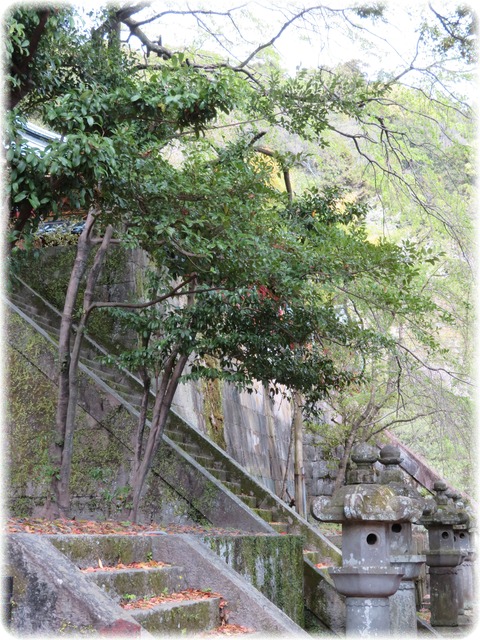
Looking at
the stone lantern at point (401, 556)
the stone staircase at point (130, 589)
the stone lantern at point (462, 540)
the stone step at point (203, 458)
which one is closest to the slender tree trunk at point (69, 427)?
the stone staircase at point (130, 589)

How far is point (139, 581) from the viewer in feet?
19.1

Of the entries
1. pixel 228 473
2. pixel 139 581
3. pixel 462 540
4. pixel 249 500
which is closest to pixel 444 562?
pixel 462 540

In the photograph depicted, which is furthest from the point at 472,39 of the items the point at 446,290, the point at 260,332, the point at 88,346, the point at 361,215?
the point at 88,346

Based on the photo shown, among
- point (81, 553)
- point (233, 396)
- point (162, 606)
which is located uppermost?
point (233, 396)

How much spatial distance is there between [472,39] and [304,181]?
Result: 909cm

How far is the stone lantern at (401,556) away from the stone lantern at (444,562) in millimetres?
3100

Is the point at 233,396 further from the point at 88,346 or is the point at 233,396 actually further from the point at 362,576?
the point at 362,576

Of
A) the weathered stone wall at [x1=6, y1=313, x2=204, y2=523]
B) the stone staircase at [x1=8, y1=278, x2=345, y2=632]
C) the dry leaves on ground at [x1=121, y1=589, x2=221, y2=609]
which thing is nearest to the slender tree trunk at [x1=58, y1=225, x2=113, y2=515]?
the weathered stone wall at [x1=6, y1=313, x2=204, y2=523]

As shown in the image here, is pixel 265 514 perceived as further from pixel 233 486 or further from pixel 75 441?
pixel 75 441

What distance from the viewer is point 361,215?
11.9 meters

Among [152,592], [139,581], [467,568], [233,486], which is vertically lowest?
[467,568]

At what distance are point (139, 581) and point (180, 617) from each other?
0.43 m

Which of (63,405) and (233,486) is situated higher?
(63,405)

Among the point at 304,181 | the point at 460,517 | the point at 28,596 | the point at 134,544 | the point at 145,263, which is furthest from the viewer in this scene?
the point at 304,181
